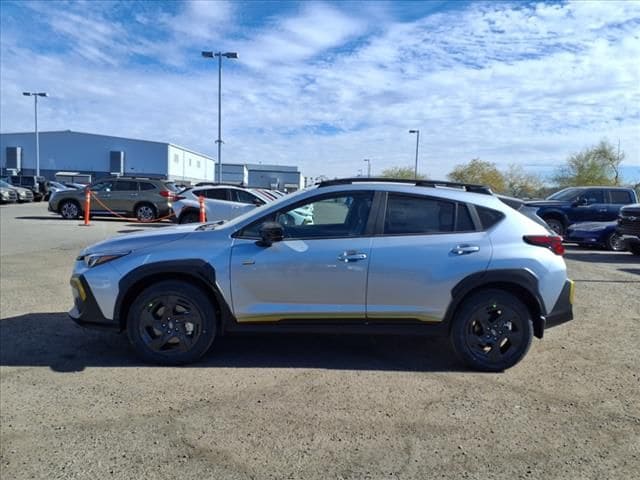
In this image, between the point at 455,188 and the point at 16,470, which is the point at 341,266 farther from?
the point at 16,470

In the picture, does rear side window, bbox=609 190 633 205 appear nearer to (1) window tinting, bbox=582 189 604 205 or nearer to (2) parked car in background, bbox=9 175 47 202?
(1) window tinting, bbox=582 189 604 205

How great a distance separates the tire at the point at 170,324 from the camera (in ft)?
13.6

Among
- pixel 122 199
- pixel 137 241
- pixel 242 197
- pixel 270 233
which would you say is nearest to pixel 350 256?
pixel 270 233

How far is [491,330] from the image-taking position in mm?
4203

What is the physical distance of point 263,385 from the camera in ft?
12.6

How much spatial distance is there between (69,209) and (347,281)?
1750 centimetres

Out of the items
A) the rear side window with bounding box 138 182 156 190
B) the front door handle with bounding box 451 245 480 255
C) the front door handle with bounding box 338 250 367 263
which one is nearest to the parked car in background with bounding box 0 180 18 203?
the rear side window with bounding box 138 182 156 190

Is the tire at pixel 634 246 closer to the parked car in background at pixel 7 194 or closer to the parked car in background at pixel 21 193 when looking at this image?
the parked car in background at pixel 7 194

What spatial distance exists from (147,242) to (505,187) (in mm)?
53768

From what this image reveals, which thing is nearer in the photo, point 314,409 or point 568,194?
point 314,409

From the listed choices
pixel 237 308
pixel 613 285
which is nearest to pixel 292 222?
pixel 237 308

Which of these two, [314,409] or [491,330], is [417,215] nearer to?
[491,330]

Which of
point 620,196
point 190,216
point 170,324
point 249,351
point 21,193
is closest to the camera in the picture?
point 170,324

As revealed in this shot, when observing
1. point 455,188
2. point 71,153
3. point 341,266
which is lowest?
point 341,266
